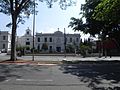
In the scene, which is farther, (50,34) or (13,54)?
(50,34)

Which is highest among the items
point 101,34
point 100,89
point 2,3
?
point 2,3

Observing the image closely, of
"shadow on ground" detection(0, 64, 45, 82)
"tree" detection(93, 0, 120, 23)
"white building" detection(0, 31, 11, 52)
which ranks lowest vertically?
"shadow on ground" detection(0, 64, 45, 82)

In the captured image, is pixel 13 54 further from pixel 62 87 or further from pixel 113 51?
pixel 113 51

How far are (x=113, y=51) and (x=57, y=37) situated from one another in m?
45.1

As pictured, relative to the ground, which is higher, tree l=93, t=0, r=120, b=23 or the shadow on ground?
tree l=93, t=0, r=120, b=23

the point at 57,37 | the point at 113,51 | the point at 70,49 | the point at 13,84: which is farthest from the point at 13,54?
the point at 57,37

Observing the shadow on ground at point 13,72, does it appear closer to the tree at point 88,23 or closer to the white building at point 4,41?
the tree at point 88,23

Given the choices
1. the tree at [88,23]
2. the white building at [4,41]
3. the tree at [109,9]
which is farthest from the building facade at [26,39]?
the tree at [109,9]

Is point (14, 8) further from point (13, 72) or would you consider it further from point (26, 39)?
point (26, 39)

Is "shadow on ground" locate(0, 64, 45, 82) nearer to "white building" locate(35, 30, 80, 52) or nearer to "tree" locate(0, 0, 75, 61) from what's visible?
"tree" locate(0, 0, 75, 61)

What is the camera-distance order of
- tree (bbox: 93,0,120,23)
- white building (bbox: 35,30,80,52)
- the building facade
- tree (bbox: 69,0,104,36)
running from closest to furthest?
tree (bbox: 93,0,120,23), tree (bbox: 69,0,104,36), white building (bbox: 35,30,80,52), the building facade

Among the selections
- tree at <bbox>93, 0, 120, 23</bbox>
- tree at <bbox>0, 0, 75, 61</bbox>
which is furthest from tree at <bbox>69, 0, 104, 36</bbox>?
tree at <bbox>93, 0, 120, 23</bbox>

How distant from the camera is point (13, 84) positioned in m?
17.3

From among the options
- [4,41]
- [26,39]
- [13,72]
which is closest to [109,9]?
[13,72]
